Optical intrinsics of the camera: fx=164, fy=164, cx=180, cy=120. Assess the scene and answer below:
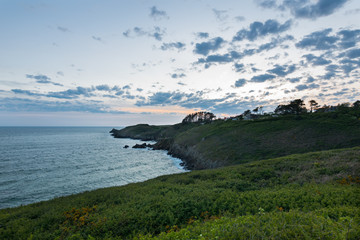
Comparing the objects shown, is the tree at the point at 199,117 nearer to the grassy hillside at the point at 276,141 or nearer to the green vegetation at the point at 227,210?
the grassy hillside at the point at 276,141

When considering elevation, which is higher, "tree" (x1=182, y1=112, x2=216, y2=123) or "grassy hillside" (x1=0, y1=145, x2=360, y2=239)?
"tree" (x1=182, y1=112, x2=216, y2=123)

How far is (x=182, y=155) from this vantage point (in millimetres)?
67375

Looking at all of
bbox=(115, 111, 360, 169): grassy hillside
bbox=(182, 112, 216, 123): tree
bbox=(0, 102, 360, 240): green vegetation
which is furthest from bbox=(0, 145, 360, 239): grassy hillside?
bbox=(182, 112, 216, 123): tree

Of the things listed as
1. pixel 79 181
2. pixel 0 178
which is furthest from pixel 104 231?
pixel 0 178

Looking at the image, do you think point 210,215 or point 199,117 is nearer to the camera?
point 210,215

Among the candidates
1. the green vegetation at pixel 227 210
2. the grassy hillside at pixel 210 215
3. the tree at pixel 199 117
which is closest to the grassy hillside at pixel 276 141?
the green vegetation at pixel 227 210

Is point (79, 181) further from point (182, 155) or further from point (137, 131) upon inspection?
point (137, 131)

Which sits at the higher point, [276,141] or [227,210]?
[276,141]

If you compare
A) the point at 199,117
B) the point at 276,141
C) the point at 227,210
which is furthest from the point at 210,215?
the point at 199,117

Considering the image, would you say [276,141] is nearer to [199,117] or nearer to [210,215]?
[210,215]

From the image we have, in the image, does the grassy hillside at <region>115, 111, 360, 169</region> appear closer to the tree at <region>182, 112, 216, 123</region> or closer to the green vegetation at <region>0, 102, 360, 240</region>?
the green vegetation at <region>0, 102, 360, 240</region>

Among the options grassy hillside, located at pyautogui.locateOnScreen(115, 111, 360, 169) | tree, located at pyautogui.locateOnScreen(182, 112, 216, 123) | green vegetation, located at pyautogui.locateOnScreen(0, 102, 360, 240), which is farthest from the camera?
tree, located at pyautogui.locateOnScreen(182, 112, 216, 123)

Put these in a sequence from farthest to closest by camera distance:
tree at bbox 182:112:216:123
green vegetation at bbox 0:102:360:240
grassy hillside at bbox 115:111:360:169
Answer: tree at bbox 182:112:216:123 → grassy hillside at bbox 115:111:360:169 → green vegetation at bbox 0:102:360:240

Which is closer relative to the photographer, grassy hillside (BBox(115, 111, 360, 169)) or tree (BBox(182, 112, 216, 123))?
grassy hillside (BBox(115, 111, 360, 169))
